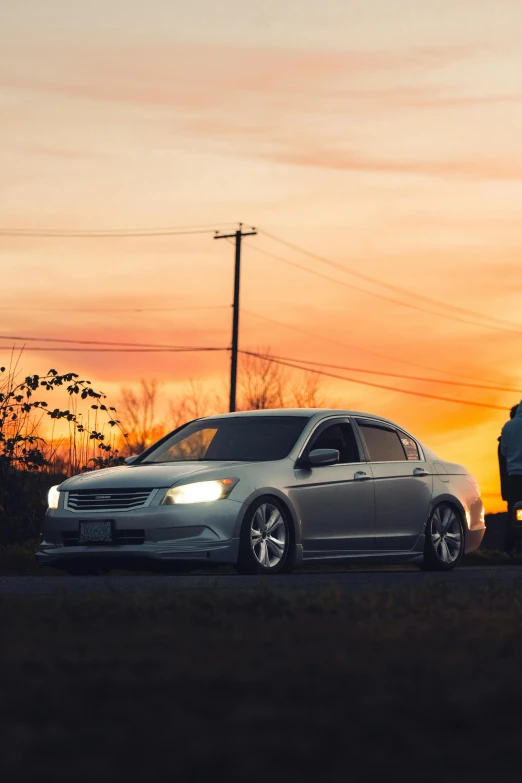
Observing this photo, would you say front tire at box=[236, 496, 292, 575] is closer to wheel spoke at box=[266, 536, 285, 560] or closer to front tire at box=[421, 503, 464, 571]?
wheel spoke at box=[266, 536, 285, 560]

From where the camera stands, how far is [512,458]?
16375mm

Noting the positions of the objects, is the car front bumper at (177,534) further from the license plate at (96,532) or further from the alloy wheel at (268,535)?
the alloy wheel at (268,535)

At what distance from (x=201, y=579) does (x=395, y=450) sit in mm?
3925

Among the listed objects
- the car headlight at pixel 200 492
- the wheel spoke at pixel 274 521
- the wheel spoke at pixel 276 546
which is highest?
the car headlight at pixel 200 492

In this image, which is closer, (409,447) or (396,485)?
(396,485)

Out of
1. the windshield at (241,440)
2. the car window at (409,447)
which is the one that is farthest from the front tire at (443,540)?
the windshield at (241,440)

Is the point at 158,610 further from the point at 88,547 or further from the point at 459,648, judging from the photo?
the point at 88,547

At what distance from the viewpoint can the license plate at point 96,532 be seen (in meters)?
12.9

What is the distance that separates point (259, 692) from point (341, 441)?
9.48m

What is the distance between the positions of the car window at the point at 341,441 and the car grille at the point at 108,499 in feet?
7.52

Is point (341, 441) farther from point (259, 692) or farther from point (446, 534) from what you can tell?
point (259, 692)

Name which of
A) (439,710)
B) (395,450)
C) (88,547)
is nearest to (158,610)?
(439,710)

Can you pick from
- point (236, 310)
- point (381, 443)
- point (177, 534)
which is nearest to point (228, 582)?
point (177, 534)

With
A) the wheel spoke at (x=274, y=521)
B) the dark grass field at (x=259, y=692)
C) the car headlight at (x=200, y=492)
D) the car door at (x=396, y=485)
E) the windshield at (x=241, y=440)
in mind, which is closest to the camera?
the dark grass field at (x=259, y=692)
